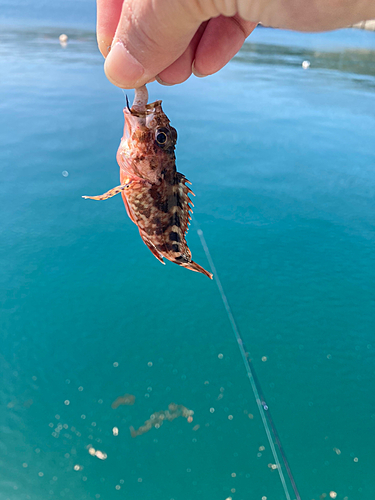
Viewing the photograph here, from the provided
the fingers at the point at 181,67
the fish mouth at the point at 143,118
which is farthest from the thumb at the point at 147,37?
the fingers at the point at 181,67

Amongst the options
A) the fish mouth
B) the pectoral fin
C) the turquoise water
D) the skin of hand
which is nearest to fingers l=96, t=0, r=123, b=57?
the skin of hand

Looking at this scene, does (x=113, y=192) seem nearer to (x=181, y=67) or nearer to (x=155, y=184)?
(x=155, y=184)

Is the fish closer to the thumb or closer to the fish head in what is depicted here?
the fish head

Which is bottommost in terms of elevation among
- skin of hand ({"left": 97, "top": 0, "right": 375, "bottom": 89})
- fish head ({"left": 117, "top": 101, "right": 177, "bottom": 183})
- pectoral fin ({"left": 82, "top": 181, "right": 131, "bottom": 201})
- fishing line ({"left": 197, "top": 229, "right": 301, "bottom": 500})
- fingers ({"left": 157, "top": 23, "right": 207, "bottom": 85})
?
fishing line ({"left": 197, "top": 229, "right": 301, "bottom": 500})

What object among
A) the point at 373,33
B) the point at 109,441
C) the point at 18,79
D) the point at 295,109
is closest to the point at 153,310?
the point at 109,441

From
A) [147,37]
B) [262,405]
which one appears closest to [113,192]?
[147,37]

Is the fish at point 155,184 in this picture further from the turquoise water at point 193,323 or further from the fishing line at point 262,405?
the turquoise water at point 193,323
